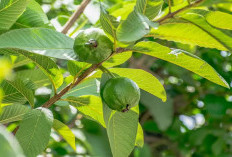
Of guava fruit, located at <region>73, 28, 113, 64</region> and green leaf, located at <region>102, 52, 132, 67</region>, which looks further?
green leaf, located at <region>102, 52, 132, 67</region>

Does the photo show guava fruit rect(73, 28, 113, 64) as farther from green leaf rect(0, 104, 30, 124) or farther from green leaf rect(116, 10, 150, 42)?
green leaf rect(0, 104, 30, 124)

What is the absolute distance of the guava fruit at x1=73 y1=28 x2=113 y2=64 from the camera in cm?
71

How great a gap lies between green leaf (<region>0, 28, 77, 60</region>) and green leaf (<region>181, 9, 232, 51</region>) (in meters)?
0.24

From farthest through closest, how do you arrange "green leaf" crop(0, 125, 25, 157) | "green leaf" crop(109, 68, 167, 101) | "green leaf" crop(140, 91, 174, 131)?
"green leaf" crop(140, 91, 174, 131)
"green leaf" crop(109, 68, 167, 101)
"green leaf" crop(0, 125, 25, 157)

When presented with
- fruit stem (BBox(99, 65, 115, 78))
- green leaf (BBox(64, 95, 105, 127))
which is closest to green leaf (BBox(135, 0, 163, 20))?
fruit stem (BBox(99, 65, 115, 78))

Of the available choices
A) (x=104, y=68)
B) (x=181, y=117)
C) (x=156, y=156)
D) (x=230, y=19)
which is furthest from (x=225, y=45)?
(x=156, y=156)

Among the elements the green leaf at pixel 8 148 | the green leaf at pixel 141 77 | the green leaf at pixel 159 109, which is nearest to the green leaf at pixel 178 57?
the green leaf at pixel 141 77

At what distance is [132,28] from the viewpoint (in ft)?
2.08

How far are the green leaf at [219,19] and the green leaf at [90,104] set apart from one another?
0.32 meters

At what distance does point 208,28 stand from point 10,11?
41cm

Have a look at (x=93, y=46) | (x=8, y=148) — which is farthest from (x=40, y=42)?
(x=8, y=148)

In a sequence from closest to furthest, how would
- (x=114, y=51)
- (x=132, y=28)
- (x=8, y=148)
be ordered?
(x=8, y=148) < (x=132, y=28) < (x=114, y=51)

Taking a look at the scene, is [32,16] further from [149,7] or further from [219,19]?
[219,19]

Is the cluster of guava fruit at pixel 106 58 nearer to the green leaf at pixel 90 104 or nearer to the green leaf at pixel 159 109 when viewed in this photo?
the green leaf at pixel 90 104
